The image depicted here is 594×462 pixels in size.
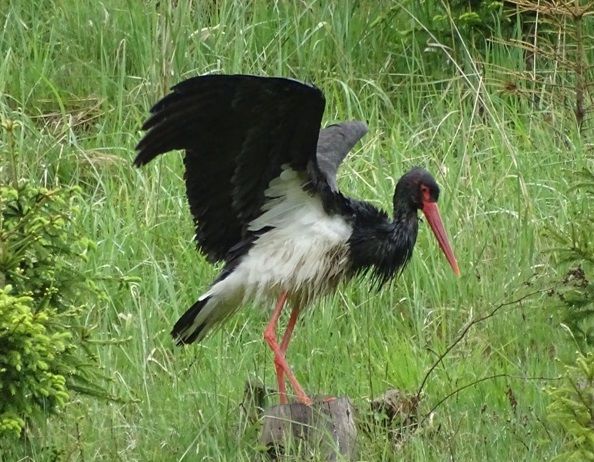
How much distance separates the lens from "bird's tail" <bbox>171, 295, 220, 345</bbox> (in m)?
5.85

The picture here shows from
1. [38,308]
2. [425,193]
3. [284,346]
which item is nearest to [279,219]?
[284,346]

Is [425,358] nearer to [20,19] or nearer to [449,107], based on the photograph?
[449,107]

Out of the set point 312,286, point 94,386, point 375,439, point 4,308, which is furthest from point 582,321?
point 4,308

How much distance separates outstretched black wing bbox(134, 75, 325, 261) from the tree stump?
1.06 m

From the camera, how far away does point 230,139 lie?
5551mm

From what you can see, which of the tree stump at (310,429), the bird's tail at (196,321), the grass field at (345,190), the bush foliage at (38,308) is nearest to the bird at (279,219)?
the bird's tail at (196,321)

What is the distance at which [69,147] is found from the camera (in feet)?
25.7

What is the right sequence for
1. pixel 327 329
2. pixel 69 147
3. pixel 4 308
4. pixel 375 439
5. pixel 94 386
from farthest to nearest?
pixel 69 147 → pixel 327 329 → pixel 375 439 → pixel 94 386 → pixel 4 308

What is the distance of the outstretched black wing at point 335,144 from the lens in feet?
20.7

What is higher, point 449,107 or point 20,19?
point 20,19

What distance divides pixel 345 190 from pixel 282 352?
5.22 feet

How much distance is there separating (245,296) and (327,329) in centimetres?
57

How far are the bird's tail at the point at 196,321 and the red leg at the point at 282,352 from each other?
235mm

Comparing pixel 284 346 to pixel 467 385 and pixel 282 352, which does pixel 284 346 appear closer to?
pixel 282 352
